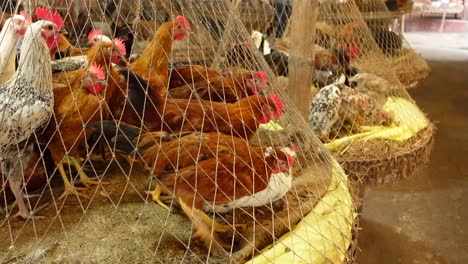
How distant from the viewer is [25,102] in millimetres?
991

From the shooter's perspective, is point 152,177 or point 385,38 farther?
point 385,38

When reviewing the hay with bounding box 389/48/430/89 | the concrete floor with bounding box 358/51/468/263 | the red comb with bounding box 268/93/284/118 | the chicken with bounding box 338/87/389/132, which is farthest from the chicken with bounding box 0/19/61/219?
the hay with bounding box 389/48/430/89

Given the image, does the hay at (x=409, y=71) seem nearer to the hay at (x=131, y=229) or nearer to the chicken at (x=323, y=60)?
the chicken at (x=323, y=60)

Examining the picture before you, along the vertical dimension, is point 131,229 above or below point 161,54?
below

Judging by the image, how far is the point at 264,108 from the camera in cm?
124

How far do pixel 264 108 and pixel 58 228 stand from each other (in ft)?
2.11

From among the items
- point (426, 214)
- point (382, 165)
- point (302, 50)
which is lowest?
point (426, 214)

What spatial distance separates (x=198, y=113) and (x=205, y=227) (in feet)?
1.18

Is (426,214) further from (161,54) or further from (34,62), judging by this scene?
(34,62)

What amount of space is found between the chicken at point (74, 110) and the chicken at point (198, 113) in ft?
0.32

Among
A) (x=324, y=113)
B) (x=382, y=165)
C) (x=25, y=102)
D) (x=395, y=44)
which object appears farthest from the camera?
(x=395, y=44)

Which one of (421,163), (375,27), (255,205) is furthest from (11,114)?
(375,27)

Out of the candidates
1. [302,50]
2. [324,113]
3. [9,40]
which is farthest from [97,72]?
[324,113]

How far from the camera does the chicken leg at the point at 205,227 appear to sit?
97cm
